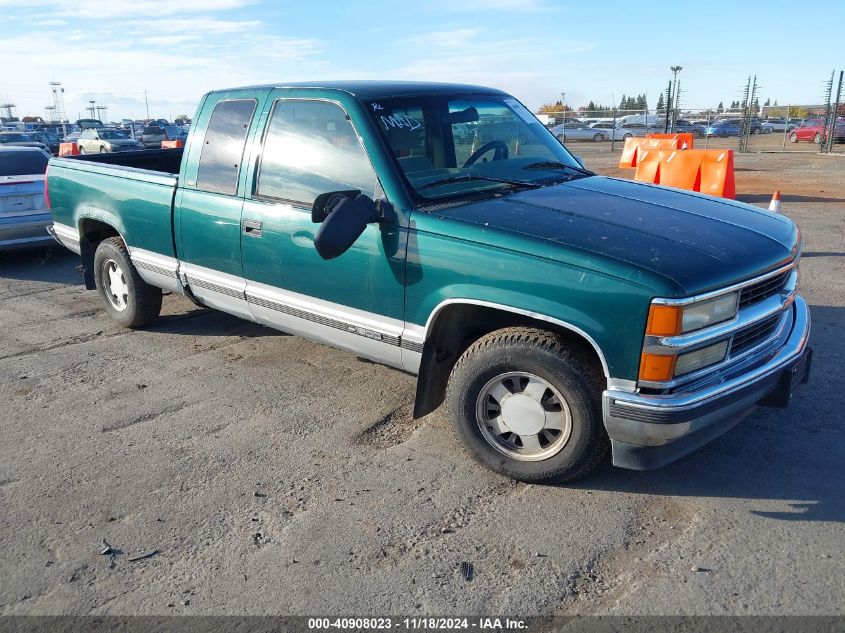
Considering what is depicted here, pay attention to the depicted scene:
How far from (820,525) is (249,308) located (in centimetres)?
349

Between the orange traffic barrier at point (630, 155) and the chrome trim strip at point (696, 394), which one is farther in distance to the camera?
the orange traffic barrier at point (630, 155)

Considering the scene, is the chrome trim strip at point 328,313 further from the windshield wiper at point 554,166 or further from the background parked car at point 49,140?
the background parked car at point 49,140

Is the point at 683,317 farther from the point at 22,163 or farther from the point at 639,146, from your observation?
the point at 639,146

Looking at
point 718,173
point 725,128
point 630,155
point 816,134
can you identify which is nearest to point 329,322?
point 718,173

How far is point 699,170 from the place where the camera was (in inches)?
443

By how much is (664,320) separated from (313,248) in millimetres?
2059

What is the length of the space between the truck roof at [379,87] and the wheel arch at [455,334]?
56.6 inches

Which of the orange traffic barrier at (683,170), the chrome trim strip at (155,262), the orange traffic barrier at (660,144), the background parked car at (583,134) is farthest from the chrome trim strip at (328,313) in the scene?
the background parked car at (583,134)

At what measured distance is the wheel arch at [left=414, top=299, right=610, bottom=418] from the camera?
11.4ft

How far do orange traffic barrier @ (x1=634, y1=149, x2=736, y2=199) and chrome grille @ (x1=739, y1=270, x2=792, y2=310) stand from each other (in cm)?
723

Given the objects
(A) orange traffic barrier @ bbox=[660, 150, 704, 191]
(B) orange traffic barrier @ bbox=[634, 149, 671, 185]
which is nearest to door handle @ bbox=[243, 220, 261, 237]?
(A) orange traffic barrier @ bbox=[660, 150, 704, 191]

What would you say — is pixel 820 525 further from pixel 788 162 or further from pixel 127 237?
pixel 788 162

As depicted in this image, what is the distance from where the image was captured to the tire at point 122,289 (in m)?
5.98

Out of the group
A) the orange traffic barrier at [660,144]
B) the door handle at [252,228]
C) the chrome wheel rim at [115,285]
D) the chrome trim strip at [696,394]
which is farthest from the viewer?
the orange traffic barrier at [660,144]
